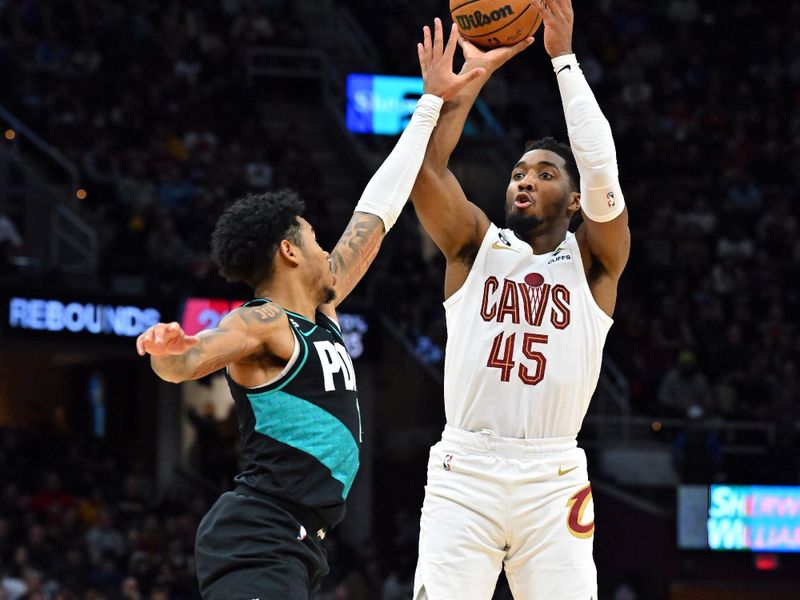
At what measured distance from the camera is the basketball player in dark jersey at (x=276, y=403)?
15.1 feet

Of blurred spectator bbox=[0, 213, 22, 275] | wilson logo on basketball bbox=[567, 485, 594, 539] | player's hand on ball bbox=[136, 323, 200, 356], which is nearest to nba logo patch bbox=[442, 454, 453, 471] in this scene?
wilson logo on basketball bbox=[567, 485, 594, 539]

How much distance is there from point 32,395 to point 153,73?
19.9 feet

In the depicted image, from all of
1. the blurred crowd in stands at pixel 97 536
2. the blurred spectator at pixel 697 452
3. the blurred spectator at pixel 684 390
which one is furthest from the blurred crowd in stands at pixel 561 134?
the blurred crowd in stands at pixel 97 536

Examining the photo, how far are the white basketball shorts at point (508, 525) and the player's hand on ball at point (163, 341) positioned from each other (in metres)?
1.44

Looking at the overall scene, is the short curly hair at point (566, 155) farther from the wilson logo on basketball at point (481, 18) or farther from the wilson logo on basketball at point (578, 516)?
the wilson logo on basketball at point (578, 516)

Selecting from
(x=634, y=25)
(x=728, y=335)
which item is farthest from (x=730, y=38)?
(x=728, y=335)

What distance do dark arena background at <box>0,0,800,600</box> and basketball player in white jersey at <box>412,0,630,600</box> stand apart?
848cm

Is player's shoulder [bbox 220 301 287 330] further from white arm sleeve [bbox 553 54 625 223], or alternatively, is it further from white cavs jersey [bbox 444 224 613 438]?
white arm sleeve [bbox 553 54 625 223]

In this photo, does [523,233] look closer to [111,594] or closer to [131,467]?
[111,594]

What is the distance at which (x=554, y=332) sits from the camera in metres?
5.45

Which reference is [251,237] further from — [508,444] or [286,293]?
[508,444]

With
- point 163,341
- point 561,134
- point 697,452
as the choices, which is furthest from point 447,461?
point 561,134

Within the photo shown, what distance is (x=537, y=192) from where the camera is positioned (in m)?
5.66

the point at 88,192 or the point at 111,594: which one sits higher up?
the point at 88,192
